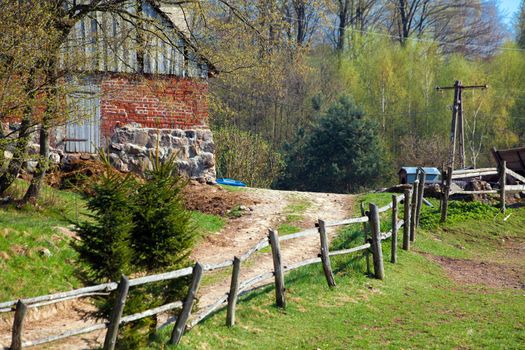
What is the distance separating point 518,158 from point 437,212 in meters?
5.37

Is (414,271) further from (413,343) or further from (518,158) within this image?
(518,158)

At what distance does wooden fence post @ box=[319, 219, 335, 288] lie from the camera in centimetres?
1159

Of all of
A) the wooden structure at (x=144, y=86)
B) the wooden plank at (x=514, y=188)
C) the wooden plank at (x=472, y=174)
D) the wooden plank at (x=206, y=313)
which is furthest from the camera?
the wooden plank at (x=472, y=174)

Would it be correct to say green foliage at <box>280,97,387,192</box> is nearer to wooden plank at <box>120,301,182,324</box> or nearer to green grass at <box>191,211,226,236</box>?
green grass at <box>191,211,226,236</box>

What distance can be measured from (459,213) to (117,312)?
49.2 ft

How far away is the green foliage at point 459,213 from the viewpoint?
1975 centimetres

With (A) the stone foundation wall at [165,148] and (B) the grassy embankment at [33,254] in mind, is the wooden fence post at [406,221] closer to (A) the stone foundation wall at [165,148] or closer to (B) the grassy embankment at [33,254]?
(B) the grassy embankment at [33,254]

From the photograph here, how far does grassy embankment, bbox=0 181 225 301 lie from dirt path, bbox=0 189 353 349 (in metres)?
0.54

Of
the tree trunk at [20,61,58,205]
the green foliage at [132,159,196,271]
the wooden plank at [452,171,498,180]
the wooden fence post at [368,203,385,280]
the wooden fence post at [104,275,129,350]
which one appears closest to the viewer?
the wooden fence post at [104,275,129,350]

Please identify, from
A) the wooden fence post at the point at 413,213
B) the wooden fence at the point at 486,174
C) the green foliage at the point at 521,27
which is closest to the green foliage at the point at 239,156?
the wooden fence at the point at 486,174

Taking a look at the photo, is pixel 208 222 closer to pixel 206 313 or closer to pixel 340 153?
pixel 206 313

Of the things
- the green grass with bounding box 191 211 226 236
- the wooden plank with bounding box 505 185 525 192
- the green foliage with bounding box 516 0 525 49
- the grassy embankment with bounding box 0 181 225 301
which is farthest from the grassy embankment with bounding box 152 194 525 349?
the green foliage with bounding box 516 0 525 49

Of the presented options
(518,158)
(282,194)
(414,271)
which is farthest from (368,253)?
(518,158)

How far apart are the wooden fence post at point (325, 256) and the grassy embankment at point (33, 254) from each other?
78.1 inches
